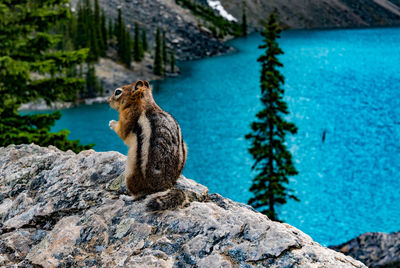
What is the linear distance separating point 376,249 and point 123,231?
93.8 ft

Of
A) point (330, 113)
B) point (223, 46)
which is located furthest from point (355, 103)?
point (223, 46)

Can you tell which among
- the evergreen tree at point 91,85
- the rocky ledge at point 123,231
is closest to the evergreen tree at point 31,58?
the rocky ledge at point 123,231

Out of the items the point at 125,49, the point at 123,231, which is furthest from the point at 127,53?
the point at 123,231

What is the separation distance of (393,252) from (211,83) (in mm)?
79853

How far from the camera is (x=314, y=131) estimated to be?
6925 cm

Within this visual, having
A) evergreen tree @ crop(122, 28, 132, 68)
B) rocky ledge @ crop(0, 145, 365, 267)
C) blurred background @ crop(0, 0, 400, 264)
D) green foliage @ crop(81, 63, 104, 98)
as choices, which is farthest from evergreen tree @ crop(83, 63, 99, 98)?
rocky ledge @ crop(0, 145, 365, 267)

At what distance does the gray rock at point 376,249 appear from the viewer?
87.8 feet

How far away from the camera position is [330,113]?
7788cm

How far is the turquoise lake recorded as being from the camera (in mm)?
46281

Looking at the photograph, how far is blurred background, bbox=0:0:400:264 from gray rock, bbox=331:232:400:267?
6.58 meters

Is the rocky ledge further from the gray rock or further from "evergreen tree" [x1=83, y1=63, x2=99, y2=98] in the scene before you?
"evergreen tree" [x1=83, y1=63, x2=99, y2=98]

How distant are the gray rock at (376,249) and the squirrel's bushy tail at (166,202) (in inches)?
941

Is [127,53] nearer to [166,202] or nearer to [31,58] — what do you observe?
[31,58]

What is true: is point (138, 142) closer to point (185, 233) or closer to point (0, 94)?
point (185, 233)
